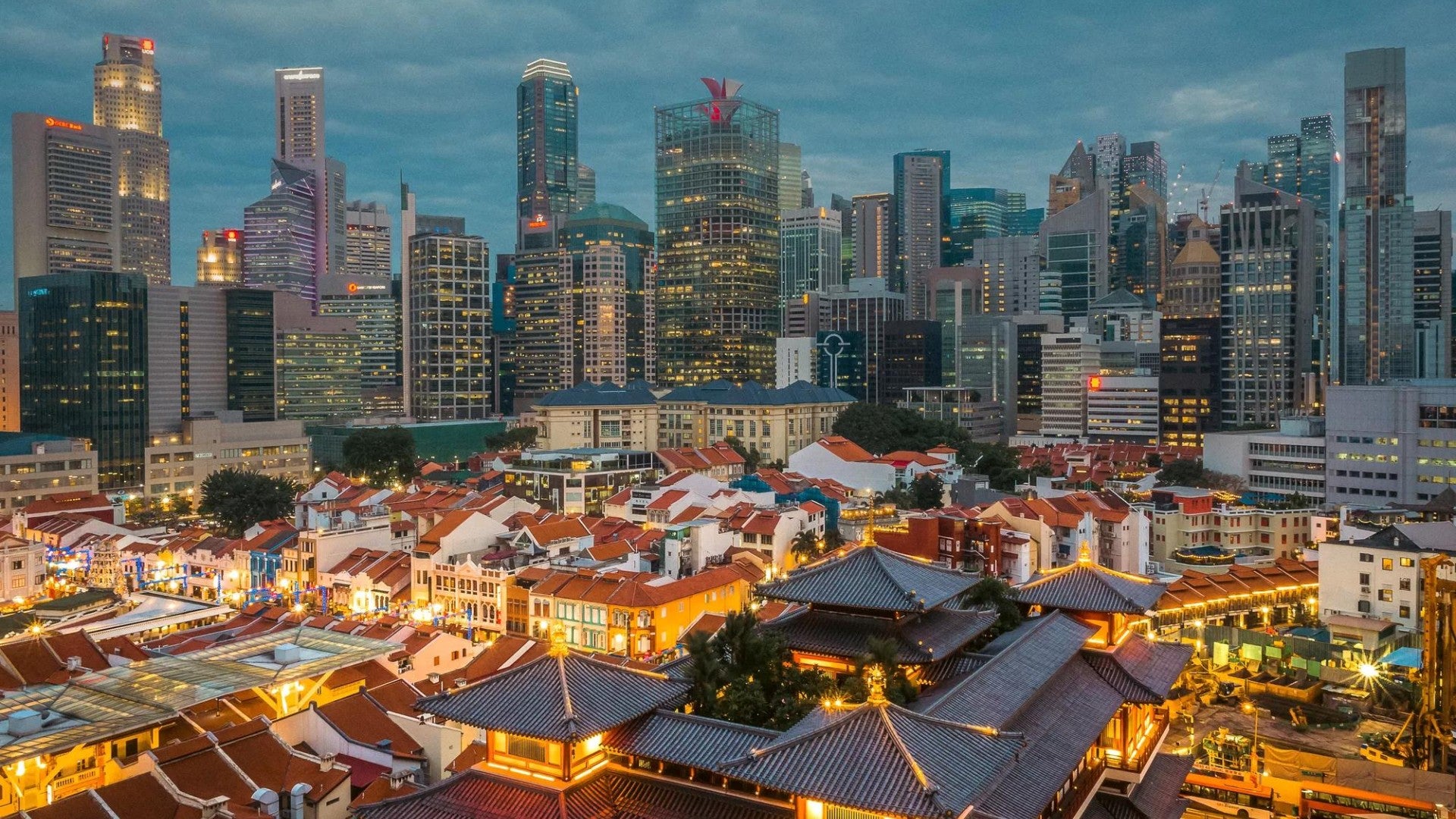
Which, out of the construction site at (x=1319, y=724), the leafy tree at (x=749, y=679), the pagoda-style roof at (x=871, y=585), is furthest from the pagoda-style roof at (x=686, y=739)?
the construction site at (x=1319, y=724)

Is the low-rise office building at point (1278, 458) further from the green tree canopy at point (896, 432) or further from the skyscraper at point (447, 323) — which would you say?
the skyscraper at point (447, 323)

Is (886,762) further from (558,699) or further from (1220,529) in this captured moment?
(1220,529)

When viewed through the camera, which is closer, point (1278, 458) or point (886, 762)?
point (886, 762)


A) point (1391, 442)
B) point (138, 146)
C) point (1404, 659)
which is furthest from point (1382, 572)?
point (138, 146)

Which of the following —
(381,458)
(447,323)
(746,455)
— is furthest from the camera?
(447,323)

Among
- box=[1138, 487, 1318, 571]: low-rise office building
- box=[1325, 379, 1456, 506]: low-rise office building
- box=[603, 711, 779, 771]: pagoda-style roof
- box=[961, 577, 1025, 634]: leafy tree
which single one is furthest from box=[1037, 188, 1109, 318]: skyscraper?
box=[603, 711, 779, 771]: pagoda-style roof

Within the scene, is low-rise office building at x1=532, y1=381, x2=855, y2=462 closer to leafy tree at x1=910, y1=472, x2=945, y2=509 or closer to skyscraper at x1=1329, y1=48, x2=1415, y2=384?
leafy tree at x1=910, y1=472, x2=945, y2=509
